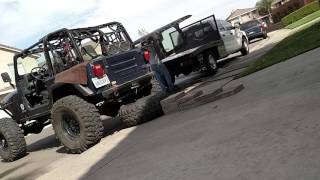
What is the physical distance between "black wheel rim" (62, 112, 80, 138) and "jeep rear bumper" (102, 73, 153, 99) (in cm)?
81

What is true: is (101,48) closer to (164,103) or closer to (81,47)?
(81,47)

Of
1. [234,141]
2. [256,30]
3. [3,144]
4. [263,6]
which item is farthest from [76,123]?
[263,6]

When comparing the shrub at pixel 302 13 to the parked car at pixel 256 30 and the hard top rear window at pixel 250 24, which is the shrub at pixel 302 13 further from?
the parked car at pixel 256 30

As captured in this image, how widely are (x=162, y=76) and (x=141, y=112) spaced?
8.28 ft

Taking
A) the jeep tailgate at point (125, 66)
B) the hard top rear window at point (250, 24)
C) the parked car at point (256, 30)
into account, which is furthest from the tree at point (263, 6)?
the jeep tailgate at point (125, 66)

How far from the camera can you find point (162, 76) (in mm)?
11805

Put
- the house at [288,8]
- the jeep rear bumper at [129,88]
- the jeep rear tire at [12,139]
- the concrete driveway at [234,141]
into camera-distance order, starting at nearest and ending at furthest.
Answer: the concrete driveway at [234,141], the jeep rear bumper at [129,88], the jeep rear tire at [12,139], the house at [288,8]

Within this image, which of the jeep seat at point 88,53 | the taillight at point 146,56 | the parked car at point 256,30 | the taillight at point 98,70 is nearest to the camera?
the taillight at point 98,70

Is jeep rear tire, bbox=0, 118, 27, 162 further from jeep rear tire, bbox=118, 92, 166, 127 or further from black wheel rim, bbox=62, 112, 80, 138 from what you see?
jeep rear tire, bbox=118, 92, 166, 127

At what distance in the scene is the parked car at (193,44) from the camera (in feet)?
47.9

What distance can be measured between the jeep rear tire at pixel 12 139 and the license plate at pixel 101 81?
2798mm

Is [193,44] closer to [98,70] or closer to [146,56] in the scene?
[146,56]

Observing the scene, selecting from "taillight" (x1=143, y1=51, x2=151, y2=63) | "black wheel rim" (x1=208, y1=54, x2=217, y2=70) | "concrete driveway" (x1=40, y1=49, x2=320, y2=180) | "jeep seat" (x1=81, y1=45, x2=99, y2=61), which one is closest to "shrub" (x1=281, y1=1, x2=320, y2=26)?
"black wheel rim" (x1=208, y1=54, x2=217, y2=70)

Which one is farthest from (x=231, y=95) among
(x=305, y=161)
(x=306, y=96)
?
(x=305, y=161)
